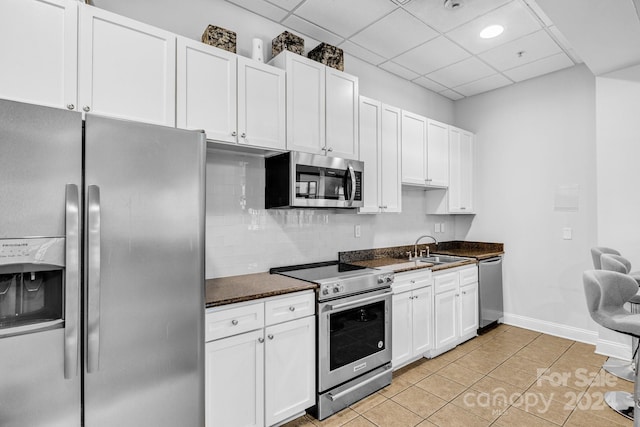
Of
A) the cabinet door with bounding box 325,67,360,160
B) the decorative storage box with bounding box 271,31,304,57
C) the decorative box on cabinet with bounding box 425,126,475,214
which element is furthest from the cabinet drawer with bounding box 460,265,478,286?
the decorative storage box with bounding box 271,31,304,57

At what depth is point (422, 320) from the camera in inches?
124

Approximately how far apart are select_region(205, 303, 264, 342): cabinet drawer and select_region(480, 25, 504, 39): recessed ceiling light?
3.09 metres

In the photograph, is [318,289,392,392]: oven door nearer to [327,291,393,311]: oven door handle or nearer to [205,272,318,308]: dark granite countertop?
[327,291,393,311]: oven door handle

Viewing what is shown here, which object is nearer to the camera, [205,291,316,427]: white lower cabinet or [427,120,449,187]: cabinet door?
[205,291,316,427]: white lower cabinet

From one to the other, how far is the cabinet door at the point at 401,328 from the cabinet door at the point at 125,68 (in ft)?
7.53

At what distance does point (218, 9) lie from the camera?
8.49 ft

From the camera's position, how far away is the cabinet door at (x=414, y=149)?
3.58 m

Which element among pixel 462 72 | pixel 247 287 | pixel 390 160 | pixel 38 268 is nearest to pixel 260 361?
pixel 247 287

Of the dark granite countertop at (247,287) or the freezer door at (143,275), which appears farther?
the dark granite countertop at (247,287)

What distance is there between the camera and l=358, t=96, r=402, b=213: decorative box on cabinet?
3.18 m

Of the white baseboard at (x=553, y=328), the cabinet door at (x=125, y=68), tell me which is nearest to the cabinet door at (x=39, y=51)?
the cabinet door at (x=125, y=68)

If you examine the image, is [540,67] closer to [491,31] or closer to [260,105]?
[491,31]

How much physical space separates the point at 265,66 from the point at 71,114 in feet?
4.58

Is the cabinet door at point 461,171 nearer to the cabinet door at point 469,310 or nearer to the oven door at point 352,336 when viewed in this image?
the cabinet door at point 469,310
